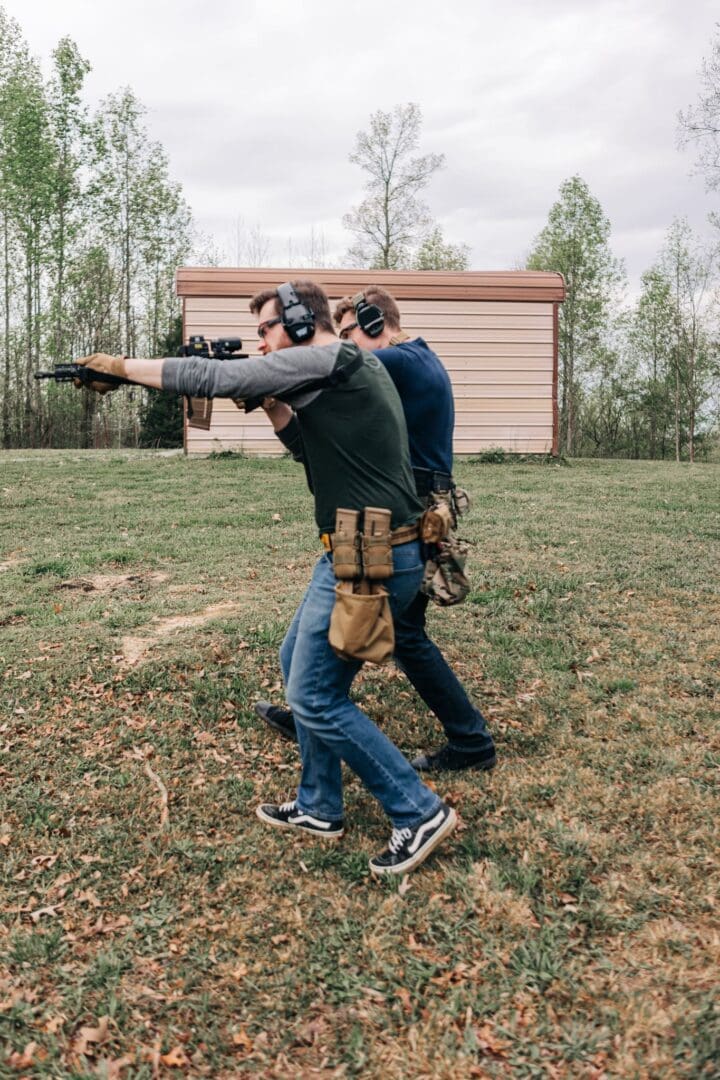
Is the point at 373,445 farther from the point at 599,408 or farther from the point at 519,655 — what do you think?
the point at 599,408

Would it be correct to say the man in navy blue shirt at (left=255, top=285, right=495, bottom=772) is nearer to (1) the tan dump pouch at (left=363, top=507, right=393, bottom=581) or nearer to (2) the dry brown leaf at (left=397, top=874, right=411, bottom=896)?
(1) the tan dump pouch at (left=363, top=507, right=393, bottom=581)

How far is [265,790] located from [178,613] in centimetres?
281

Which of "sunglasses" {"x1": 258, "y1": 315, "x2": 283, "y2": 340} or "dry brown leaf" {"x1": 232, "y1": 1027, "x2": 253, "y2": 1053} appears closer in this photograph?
"dry brown leaf" {"x1": 232, "y1": 1027, "x2": 253, "y2": 1053}

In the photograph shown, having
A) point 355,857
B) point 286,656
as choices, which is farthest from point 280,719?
point 355,857

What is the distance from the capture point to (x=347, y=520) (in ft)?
10.6

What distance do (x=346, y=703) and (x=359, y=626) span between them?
431 mm

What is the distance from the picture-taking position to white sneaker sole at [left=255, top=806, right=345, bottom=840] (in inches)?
152

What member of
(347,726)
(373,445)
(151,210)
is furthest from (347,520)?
(151,210)

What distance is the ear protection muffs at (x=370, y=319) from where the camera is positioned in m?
4.00

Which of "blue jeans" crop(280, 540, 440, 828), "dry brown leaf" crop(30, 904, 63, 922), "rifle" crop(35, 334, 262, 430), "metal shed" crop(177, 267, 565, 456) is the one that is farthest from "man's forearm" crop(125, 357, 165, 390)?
"metal shed" crop(177, 267, 565, 456)

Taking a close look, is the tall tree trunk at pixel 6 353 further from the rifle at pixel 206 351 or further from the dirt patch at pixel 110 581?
the rifle at pixel 206 351

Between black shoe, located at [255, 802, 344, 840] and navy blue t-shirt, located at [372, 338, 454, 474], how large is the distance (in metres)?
1.73

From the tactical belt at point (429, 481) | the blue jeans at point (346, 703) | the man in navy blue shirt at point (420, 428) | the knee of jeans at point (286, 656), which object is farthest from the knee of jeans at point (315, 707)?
the tactical belt at point (429, 481)

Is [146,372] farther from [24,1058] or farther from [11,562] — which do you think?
[11,562]
